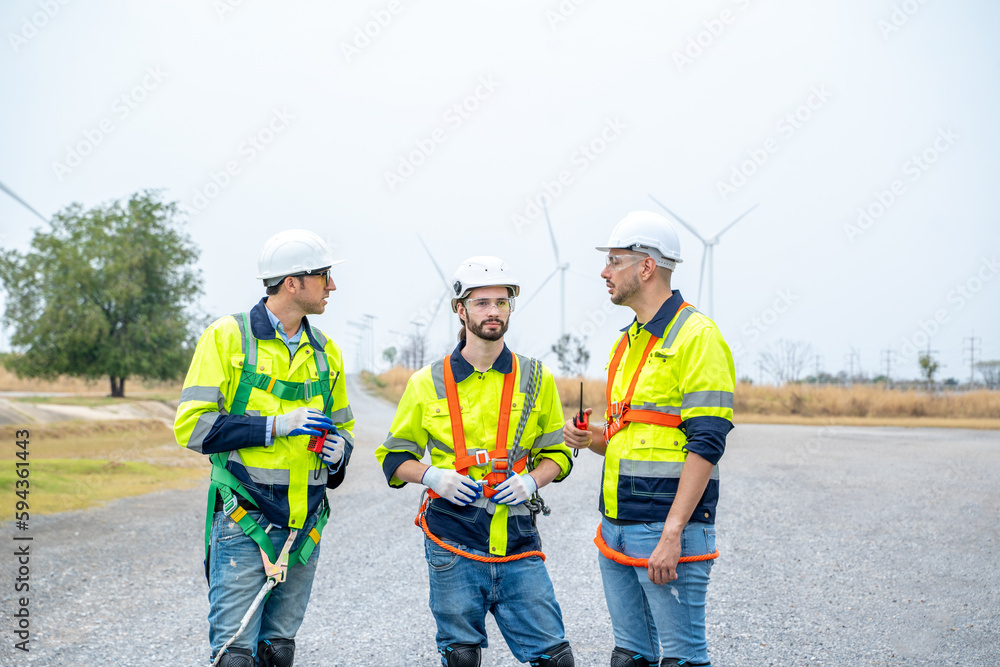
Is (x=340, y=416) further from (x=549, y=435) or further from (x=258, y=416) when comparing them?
(x=549, y=435)

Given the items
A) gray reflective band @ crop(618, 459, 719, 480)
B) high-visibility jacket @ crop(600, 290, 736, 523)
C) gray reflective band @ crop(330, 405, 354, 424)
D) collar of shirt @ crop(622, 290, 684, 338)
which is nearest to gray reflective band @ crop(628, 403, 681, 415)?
high-visibility jacket @ crop(600, 290, 736, 523)

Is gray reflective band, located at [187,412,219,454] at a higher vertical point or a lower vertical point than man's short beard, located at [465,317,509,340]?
lower

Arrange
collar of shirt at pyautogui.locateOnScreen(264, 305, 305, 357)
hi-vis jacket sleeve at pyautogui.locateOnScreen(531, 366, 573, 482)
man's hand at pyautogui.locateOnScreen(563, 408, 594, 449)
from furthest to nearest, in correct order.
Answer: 1. hi-vis jacket sleeve at pyautogui.locateOnScreen(531, 366, 573, 482)
2. collar of shirt at pyautogui.locateOnScreen(264, 305, 305, 357)
3. man's hand at pyautogui.locateOnScreen(563, 408, 594, 449)

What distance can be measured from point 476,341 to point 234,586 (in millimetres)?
1619

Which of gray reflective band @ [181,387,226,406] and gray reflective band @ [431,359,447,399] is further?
gray reflective band @ [431,359,447,399]

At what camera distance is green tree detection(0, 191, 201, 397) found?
1265 inches

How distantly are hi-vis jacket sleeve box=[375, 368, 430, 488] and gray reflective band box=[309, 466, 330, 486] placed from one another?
305mm

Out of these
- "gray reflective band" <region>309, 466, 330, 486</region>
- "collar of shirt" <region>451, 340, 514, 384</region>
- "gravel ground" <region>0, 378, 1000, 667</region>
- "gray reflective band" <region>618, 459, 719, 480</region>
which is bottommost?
"gravel ground" <region>0, 378, 1000, 667</region>

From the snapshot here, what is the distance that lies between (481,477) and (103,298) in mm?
34120

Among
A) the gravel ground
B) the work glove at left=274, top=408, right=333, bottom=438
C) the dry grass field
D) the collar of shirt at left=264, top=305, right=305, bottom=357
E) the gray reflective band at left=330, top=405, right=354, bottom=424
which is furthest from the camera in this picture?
the dry grass field

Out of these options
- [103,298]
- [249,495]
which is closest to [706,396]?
[249,495]

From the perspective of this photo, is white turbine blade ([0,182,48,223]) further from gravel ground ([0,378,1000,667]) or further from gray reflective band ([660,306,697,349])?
gray reflective band ([660,306,697,349])

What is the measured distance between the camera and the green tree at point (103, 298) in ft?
105

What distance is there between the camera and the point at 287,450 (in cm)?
378
